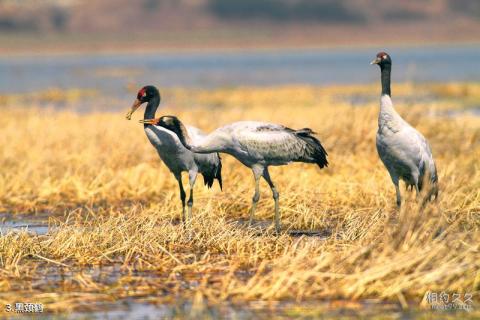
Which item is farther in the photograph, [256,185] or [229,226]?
[256,185]

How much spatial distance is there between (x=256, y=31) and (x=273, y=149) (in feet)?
480

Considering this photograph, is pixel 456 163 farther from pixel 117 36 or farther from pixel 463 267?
pixel 117 36

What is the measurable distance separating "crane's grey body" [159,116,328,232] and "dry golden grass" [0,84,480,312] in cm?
57

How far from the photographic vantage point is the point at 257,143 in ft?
31.4

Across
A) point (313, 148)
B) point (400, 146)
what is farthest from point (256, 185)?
point (400, 146)

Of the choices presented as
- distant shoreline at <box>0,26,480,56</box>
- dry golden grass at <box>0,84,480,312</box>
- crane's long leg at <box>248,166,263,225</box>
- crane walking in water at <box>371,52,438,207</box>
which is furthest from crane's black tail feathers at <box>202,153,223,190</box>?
distant shoreline at <box>0,26,480,56</box>

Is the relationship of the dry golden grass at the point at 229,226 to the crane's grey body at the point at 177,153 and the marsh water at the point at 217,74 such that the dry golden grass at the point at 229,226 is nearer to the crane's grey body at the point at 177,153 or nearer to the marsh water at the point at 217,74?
the crane's grey body at the point at 177,153

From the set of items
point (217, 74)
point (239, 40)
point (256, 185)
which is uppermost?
point (239, 40)

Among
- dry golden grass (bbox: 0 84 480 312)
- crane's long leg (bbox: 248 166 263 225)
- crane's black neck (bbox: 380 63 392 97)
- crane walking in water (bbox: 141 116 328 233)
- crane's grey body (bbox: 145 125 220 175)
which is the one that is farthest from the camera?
crane's grey body (bbox: 145 125 220 175)

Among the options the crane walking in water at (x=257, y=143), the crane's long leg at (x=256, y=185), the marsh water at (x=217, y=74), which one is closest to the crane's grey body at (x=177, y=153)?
the crane walking in water at (x=257, y=143)

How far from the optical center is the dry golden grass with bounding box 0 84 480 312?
7008mm

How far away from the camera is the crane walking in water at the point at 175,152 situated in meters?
10.1

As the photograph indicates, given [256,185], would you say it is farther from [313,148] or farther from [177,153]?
[177,153]

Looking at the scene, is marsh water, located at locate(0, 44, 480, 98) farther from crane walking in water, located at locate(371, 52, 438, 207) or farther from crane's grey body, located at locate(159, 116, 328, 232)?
crane walking in water, located at locate(371, 52, 438, 207)
